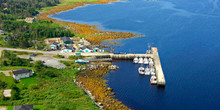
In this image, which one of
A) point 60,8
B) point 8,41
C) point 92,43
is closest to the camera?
point 8,41

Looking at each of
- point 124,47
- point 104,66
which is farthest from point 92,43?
point 104,66

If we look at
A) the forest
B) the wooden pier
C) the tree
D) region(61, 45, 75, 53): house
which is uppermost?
the forest

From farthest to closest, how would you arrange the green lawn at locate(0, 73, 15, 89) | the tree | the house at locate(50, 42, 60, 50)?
the house at locate(50, 42, 60, 50) < the green lawn at locate(0, 73, 15, 89) < the tree

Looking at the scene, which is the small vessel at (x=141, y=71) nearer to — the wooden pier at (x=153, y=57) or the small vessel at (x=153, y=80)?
the wooden pier at (x=153, y=57)

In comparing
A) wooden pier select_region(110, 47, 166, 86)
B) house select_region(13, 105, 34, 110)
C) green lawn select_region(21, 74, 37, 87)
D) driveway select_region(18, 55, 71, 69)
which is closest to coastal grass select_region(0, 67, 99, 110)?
green lawn select_region(21, 74, 37, 87)

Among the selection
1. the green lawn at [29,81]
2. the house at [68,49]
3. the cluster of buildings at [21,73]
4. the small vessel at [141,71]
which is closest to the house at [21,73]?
the cluster of buildings at [21,73]

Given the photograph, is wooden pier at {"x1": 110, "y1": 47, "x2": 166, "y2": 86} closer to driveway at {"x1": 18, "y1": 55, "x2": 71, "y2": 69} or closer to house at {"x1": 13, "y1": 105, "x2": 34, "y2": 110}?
driveway at {"x1": 18, "y1": 55, "x2": 71, "y2": 69}

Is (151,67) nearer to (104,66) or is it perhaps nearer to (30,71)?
(104,66)
